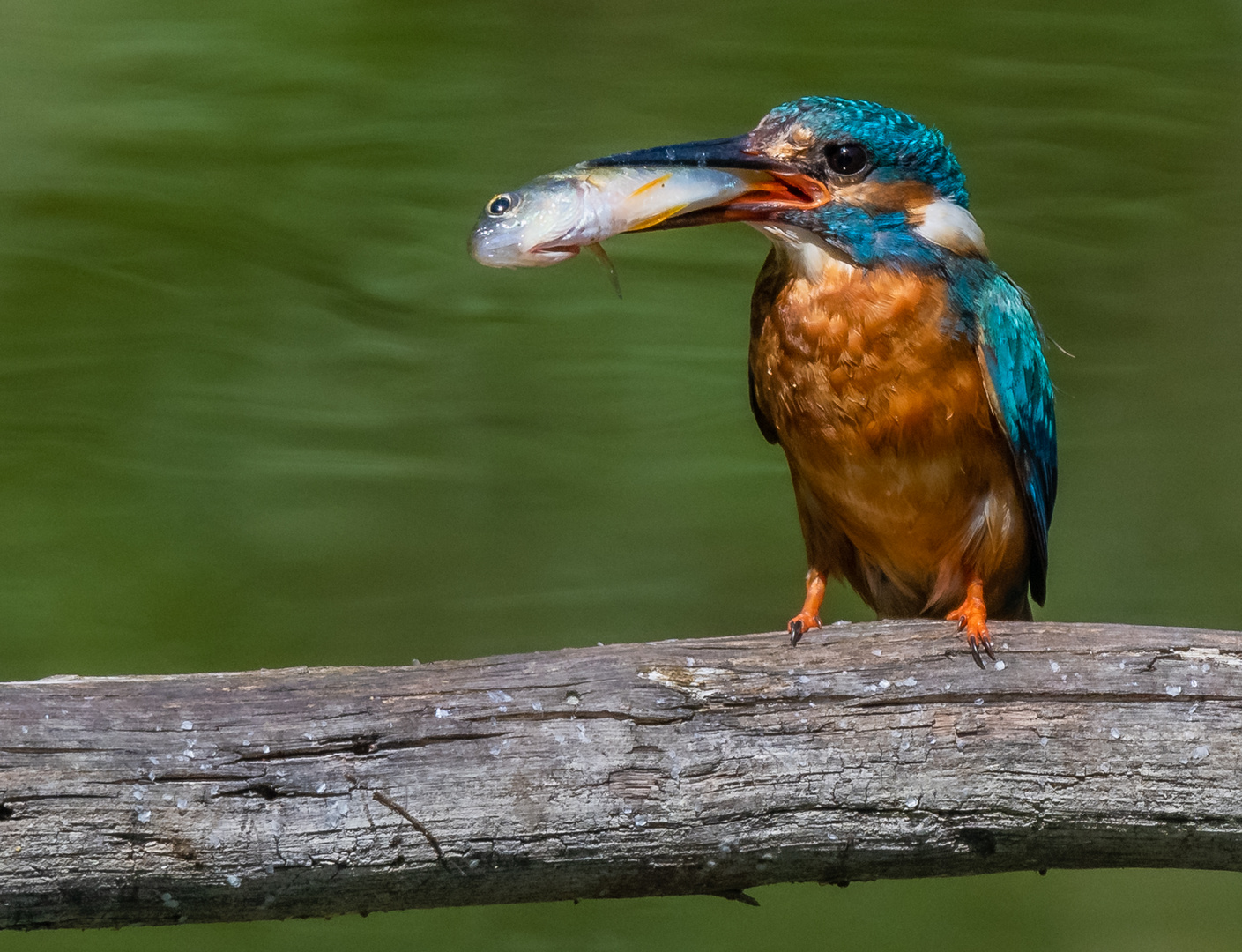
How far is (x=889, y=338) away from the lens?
1.71 metres

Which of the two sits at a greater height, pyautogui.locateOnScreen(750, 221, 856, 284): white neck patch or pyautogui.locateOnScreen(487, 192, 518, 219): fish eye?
pyautogui.locateOnScreen(487, 192, 518, 219): fish eye

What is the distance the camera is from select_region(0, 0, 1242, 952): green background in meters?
2.93

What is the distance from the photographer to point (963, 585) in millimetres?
1926

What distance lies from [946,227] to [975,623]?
0.59 m

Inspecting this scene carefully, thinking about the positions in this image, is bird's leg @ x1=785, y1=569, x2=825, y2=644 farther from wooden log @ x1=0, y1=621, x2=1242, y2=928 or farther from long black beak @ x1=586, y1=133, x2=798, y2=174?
long black beak @ x1=586, y1=133, x2=798, y2=174

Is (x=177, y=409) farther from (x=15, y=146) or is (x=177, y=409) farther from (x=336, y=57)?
(x=336, y=57)

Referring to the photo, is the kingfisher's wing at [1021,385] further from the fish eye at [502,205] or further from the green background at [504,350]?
the green background at [504,350]

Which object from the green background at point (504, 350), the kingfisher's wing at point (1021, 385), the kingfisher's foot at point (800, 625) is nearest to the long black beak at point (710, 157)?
the kingfisher's wing at point (1021, 385)

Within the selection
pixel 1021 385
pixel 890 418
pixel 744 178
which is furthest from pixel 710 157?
pixel 1021 385

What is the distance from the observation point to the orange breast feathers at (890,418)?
67.5 inches

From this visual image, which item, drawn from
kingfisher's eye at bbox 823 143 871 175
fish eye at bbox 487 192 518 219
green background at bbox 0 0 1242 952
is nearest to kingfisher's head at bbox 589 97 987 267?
kingfisher's eye at bbox 823 143 871 175

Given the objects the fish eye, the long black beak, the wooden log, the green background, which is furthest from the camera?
the green background

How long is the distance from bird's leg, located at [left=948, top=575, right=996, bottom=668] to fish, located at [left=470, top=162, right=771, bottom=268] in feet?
2.11

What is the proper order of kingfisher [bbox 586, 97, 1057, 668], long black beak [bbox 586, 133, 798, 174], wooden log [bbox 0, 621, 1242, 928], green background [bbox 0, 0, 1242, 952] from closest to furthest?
wooden log [bbox 0, 621, 1242, 928] → long black beak [bbox 586, 133, 798, 174] → kingfisher [bbox 586, 97, 1057, 668] → green background [bbox 0, 0, 1242, 952]
